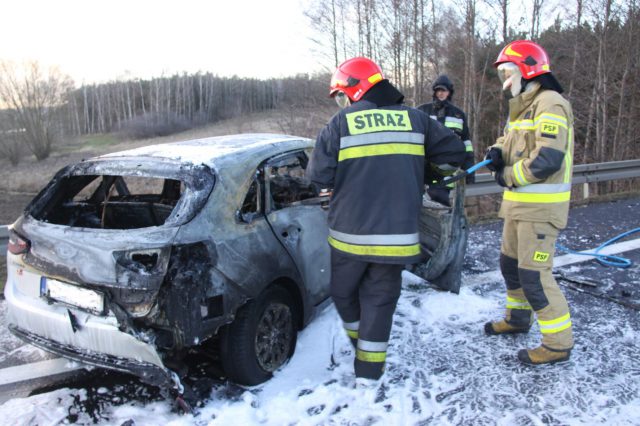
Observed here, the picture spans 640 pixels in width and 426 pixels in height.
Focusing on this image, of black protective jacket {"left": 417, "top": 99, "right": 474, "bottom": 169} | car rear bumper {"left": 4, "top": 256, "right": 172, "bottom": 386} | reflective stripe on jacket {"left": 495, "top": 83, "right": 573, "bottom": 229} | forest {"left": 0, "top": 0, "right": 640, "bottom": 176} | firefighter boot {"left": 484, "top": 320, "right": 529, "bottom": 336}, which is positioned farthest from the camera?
forest {"left": 0, "top": 0, "right": 640, "bottom": 176}

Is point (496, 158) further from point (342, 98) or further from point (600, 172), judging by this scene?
point (600, 172)

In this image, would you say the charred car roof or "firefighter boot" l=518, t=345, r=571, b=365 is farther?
"firefighter boot" l=518, t=345, r=571, b=365

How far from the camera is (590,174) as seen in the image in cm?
920

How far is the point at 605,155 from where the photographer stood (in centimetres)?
1504

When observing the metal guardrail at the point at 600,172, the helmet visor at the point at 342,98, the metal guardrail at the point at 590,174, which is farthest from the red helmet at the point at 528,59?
the metal guardrail at the point at 600,172

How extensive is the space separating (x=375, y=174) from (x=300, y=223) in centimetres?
84

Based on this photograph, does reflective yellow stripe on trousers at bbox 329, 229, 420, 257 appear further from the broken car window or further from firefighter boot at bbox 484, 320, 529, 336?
firefighter boot at bbox 484, 320, 529, 336

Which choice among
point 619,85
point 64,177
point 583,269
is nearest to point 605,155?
point 619,85

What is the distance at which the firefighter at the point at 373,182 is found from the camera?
2.69 metres

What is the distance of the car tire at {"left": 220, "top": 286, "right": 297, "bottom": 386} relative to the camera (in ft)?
9.04

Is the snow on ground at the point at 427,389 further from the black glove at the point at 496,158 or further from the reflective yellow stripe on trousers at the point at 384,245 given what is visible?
the black glove at the point at 496,158

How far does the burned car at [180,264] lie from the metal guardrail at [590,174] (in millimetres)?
4417

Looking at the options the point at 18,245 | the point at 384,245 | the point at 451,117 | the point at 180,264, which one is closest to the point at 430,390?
the point at 384,245

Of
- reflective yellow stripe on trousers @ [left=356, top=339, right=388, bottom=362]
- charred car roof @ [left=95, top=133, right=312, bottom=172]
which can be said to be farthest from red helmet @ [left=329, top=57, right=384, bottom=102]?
reflective yellow stripe on trousers @ [left=356, top=339, right=388, bottom=362]
